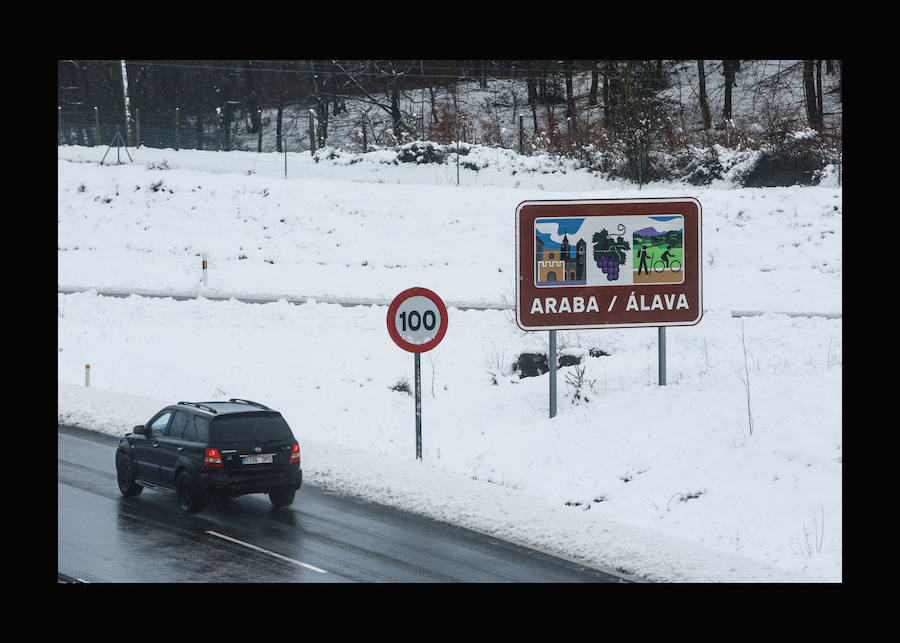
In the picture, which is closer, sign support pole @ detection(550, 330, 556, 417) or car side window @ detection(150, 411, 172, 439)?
car side window @ detection(150, 411, 172, 439)

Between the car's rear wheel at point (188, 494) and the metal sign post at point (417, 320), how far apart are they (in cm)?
393

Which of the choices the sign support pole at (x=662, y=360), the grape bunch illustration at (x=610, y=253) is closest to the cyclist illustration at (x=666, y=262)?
the grape bunch illustration at (x=610, y=253)

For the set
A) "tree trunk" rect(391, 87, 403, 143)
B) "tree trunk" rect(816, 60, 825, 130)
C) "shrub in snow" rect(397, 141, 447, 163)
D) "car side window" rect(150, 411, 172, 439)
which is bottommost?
"car side window" rect(150, 411, 172, 439)

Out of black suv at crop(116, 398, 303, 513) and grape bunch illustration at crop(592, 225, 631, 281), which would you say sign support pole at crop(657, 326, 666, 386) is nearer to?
grape bunch illustration at crop(592, 225, 631, 281)

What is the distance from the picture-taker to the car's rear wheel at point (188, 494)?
1339 cm

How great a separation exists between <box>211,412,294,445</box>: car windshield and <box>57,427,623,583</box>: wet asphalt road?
100 centimetres

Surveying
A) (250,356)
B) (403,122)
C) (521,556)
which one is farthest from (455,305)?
(403,122)

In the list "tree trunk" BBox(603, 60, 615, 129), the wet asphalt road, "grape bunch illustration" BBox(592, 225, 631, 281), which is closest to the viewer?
the wet asphalt road

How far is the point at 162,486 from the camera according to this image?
14.0m

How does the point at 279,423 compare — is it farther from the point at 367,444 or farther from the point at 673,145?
the point at 673,145

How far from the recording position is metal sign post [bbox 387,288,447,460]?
15.8 meters

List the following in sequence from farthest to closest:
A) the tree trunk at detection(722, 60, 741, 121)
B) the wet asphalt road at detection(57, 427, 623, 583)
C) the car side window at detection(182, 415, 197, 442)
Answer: the tree trunk at detection(722, 60, 741, 121) < the car side window at detection(182, 415, 197, 442) < the wet asphalt road at detection(57, 427, 623, 583)

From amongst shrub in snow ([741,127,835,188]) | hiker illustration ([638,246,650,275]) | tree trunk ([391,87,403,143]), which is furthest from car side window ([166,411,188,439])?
tree trunk ([391,87,403,143])

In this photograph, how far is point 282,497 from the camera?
14.0 m
